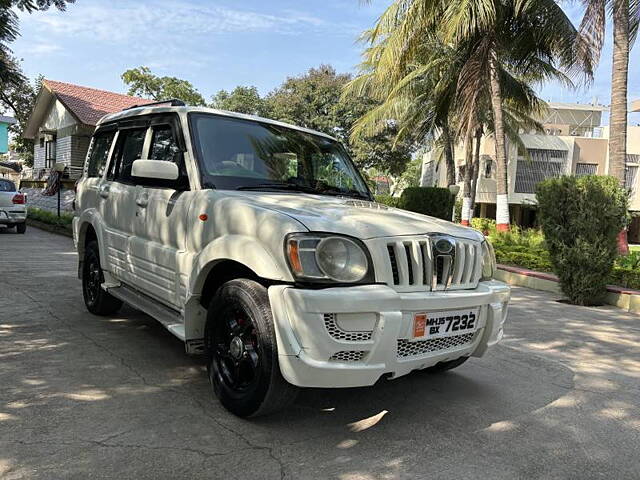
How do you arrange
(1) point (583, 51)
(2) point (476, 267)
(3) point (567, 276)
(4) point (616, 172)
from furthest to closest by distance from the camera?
(1) point (583, 51) < (4) point (616, 172) < (3) point (567, 276) < (2) point (476, 267)

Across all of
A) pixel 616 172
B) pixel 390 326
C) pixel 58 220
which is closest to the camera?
pixel 390 326

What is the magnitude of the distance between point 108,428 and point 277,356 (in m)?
1.14

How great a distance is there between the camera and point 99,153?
5.65 meters

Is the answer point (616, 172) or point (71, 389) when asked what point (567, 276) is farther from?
point (71, 389)

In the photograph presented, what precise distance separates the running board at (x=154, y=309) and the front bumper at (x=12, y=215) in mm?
11651

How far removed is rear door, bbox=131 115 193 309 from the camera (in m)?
3.84

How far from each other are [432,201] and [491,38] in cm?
588

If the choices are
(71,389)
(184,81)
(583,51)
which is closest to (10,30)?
(71,389)

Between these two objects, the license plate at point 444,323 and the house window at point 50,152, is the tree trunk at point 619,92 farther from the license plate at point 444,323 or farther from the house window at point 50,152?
the house window at point 50,152

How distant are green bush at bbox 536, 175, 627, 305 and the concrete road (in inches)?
118

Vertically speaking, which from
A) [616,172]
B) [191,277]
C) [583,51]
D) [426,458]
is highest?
[583,51]

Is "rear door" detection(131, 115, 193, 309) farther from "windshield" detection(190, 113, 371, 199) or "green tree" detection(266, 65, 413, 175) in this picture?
"green tree" detection(266, 65, 413, 175)

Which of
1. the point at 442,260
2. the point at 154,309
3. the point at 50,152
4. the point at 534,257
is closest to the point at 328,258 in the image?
the point at 442,260

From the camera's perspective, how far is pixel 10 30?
1486 cm
